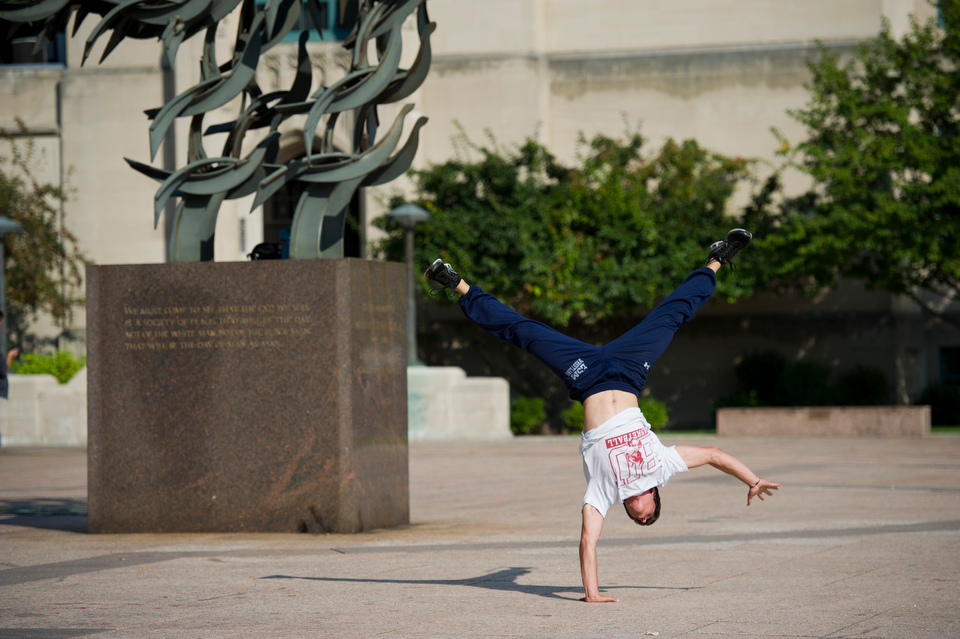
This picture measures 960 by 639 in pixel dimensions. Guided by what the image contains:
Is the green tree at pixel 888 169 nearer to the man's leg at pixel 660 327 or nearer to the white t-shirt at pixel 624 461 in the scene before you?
the man's leg at pixel 660 327

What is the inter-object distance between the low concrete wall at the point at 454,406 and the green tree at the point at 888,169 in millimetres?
7374

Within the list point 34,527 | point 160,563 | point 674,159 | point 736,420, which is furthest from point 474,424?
point 160,563

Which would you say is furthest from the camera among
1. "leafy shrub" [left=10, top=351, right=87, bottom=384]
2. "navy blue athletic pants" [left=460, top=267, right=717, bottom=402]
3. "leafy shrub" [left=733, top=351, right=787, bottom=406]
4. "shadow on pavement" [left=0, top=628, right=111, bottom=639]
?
"leafy shrub" [left=733, top=351, right=787, bottom=406]

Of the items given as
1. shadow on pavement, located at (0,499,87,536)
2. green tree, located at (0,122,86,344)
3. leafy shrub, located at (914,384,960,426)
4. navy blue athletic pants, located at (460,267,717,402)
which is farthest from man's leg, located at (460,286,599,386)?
green tree, located at (0,122,86,344)

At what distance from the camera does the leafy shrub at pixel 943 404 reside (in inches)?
1090

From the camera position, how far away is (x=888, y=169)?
23.8 meters

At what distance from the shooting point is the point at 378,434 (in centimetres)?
990

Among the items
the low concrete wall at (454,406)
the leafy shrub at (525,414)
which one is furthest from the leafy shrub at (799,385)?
the low concrete wall at (454,406)

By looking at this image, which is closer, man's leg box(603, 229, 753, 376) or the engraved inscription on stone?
man's leg box(603, 229, 753, 376)

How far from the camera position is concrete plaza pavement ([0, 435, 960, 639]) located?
19.4 feet

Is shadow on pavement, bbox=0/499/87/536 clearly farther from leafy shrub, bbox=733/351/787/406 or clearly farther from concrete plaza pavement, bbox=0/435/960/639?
leafy shrub, bbox=733/351/787/406

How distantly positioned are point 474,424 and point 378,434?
1292cm

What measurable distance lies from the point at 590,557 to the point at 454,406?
53.3 ft

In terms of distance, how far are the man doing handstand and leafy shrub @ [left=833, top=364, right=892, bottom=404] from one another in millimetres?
22474
